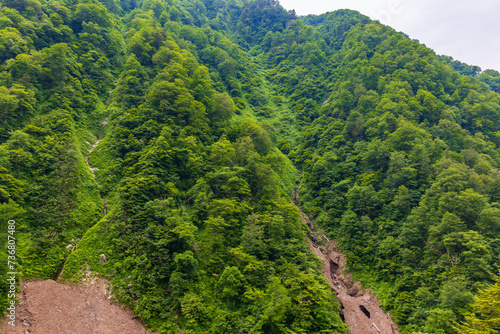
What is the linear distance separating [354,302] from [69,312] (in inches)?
1473

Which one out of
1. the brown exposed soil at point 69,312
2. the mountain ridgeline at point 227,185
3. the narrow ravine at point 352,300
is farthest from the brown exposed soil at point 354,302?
the brown exposed soil at point 69,312

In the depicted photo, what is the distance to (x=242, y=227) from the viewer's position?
1374 inches

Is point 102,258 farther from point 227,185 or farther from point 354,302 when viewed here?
point 354,302

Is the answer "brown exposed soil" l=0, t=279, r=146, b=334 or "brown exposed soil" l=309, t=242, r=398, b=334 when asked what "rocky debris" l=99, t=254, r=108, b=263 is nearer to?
"brown exposed soil" l=0, t=279, r=146, b=334

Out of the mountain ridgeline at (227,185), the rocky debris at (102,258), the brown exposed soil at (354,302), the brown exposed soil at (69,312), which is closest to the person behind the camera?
the brown exposed soil at (69,312)

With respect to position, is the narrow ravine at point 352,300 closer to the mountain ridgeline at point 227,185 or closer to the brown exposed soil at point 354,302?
the brown exposed soil at point 354,302

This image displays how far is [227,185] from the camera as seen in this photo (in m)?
37.8

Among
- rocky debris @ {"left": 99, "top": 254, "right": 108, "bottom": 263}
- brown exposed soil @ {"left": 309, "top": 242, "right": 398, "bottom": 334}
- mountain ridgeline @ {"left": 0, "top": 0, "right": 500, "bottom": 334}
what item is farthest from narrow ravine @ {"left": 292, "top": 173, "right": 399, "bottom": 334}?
rocky debris @ {"left": 99, "top": 254, "right": 108, "bottom": 263}

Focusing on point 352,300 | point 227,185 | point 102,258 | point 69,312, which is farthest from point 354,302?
point 69,312

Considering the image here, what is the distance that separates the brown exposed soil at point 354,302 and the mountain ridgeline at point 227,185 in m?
1.71

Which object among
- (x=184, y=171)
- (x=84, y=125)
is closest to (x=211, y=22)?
(x=84, y=125)

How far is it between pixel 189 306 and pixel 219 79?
72.0 metres

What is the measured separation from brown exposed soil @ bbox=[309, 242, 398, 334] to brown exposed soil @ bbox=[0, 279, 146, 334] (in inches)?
1117

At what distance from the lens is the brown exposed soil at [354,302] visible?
3134 centimetres
